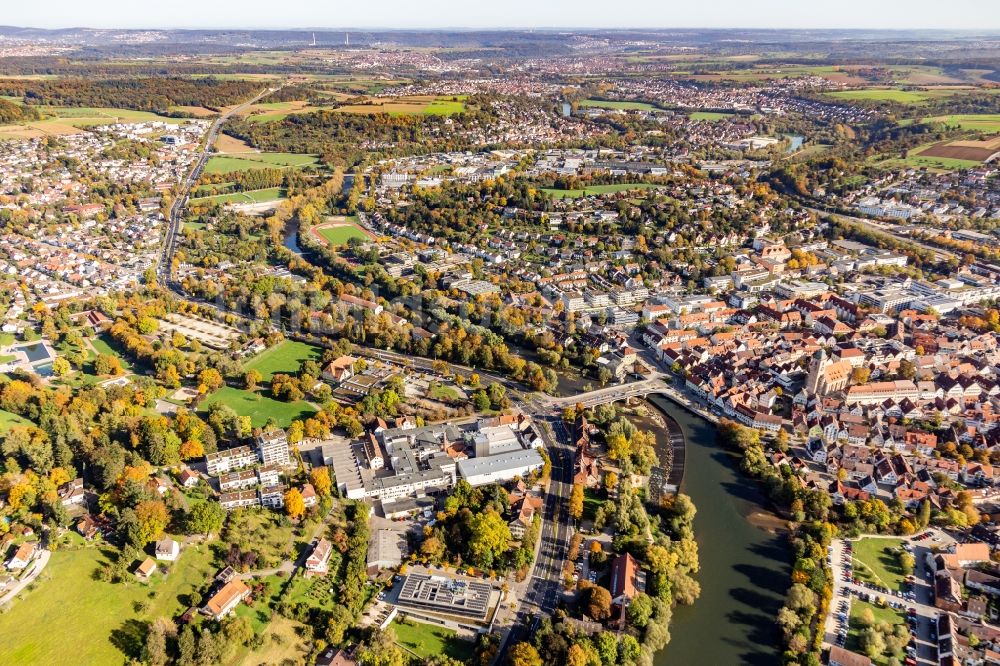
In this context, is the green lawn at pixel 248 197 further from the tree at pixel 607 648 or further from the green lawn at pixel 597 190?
the tree at pixel 607 648

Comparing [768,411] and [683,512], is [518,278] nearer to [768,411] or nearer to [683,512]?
[768,411]

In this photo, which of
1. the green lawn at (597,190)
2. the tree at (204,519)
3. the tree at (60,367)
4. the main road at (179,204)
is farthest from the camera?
the green lawn at (597,190)

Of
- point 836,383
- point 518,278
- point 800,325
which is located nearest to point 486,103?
point 518,278

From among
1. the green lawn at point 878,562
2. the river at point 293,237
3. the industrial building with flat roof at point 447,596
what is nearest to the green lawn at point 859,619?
the green lawn at point 878,562

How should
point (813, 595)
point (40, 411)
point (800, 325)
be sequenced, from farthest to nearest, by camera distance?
point (800, 325) < point (40, 411) < point (813, 595)

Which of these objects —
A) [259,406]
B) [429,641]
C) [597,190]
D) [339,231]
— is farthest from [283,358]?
[597,190]

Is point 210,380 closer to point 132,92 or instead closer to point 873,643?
point 873,643

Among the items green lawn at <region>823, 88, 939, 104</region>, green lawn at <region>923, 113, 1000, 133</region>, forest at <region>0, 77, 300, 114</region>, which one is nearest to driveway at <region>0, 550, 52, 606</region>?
forest at <region>0, 77, 300, 114</region>
